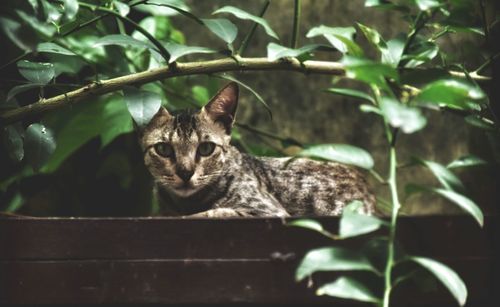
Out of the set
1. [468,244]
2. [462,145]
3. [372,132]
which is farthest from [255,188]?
[462,145]

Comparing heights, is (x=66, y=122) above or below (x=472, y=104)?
below

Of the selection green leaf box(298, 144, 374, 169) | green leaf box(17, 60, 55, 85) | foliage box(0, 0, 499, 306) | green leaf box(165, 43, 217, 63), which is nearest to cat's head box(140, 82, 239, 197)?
foliage box(0, 0, 499, 306)

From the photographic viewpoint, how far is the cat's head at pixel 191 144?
2004 millimetres

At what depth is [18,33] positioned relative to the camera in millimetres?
1213

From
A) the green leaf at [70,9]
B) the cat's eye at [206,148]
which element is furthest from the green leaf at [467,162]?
the cat's eye at [206,148]

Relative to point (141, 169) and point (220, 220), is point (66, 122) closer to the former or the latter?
point (141, 169)

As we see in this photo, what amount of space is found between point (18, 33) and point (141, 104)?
1.30 feet

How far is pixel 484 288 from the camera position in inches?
57.7

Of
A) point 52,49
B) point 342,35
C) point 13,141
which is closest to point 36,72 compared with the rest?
point 52,49

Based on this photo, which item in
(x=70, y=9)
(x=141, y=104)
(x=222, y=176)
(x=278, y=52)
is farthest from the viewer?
(x=222, y=176)

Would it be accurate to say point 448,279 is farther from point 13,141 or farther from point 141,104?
point 13,141

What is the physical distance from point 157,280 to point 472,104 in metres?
0.80

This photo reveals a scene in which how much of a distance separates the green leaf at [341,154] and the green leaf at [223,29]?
48 cm

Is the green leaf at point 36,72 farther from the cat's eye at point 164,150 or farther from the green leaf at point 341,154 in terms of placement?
the green leaf at point 341,154
